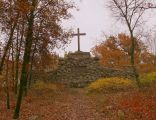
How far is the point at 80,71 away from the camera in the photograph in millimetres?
41000

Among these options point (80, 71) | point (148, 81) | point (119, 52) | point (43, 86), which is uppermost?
point (119, 52)

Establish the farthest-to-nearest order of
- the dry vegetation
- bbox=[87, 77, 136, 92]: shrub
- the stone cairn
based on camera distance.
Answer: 1. the stone cairn
2. bbox=[87, 77, 136, 92]: shrub
3. the dry vegetation

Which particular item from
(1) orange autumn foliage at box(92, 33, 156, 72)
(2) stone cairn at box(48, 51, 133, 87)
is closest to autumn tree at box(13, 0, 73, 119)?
(2) stone cairn at box(48, 51, 133, 87)

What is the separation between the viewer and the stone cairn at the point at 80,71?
4012 centimetres

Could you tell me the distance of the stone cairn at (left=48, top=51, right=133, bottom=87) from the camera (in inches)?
1580

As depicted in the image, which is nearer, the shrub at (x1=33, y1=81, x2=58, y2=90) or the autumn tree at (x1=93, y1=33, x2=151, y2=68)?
the shrub at (x1=33, y1=81, x2=58, y2=90)

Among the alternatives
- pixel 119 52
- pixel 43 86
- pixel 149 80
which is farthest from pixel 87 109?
pixel 119 52

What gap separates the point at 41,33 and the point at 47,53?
6629 mm

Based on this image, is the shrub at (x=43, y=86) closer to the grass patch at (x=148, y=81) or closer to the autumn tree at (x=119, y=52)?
the grass patch at (x=148, y=81)

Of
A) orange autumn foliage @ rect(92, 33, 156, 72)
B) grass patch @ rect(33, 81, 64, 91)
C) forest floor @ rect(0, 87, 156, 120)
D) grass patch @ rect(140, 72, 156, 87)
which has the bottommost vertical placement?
forest floor @ rect(0, 87, 156, 120)

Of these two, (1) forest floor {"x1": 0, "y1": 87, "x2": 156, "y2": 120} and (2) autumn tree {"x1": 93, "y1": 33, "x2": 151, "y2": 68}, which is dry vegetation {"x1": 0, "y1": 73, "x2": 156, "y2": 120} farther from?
(2) autumn tree {"x1": 93, "y1": 33, "x2": 151, "y2": 68}

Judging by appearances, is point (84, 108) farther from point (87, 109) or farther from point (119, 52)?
point (119, 52)

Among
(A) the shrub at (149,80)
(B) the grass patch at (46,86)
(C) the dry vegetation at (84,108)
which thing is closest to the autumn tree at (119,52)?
(B) the grass patch at (46,86)

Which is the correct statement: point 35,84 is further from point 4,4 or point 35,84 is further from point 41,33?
point 4,4
